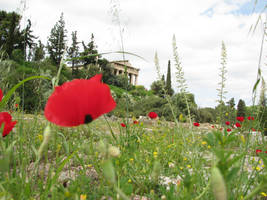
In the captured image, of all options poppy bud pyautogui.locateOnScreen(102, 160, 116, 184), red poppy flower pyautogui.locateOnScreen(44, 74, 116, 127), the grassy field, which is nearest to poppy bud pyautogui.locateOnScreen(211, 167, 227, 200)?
the grassy field

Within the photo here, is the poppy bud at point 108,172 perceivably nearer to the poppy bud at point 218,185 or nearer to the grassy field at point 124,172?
the grassy field at point 124,172

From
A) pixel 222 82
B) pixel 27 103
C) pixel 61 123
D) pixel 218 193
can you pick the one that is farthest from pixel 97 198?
pixel 27 103

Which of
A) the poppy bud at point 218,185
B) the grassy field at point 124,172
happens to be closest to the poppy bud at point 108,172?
the grassy field at point 124,172

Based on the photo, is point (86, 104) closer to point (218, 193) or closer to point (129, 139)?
point (218, 193)

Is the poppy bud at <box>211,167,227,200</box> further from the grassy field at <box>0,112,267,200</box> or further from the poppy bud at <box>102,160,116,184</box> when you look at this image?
the poppy bud at <box>102,160,116,184</box>

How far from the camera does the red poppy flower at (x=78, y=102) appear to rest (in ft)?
1.91

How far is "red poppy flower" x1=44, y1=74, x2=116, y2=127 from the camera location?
Result: 58 cm

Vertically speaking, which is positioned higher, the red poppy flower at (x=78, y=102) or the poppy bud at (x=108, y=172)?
the red poppy flower at (x=78, y=102)

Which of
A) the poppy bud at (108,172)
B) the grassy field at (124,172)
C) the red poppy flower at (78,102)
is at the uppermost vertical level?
the red poppy flower at (78,102)

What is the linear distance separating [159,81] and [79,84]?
3.83 ft

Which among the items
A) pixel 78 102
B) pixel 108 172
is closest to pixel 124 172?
pixel 78 102

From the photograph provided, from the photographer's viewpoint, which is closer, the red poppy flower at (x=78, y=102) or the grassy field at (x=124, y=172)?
the grassy field at (x=124, y=172)

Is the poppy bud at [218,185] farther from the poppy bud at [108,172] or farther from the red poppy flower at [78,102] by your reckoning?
the red poppy flower at [78,102]

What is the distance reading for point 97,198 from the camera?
1.13m
